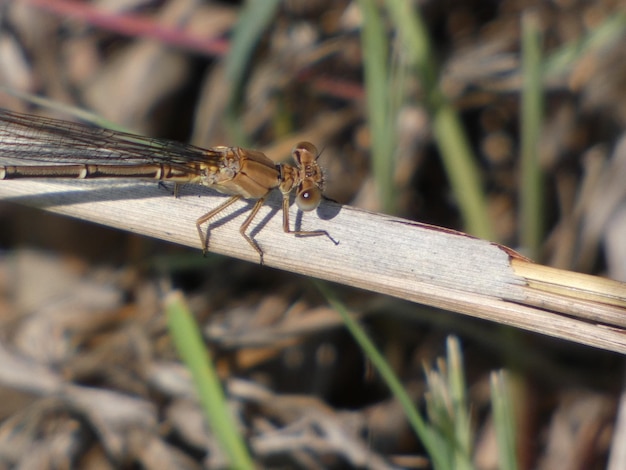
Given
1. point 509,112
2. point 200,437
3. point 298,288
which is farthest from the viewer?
point 509,112

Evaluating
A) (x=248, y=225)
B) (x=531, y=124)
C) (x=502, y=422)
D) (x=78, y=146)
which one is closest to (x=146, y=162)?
(x=78, y=146)

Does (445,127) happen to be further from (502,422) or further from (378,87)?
(502,422)

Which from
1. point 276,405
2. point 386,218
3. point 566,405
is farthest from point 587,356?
point 386,218

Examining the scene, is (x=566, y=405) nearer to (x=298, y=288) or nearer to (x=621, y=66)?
(x=298, y=288)

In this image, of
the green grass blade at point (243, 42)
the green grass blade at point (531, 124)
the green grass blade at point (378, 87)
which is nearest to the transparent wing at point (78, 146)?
the green grass blade at point (243, 42)

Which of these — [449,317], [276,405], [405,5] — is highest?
[405,5]

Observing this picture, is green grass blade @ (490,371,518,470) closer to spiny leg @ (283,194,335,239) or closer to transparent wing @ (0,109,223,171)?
spiny leg @ (283,194,335,239)

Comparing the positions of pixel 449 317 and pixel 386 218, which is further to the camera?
pixel 449 317

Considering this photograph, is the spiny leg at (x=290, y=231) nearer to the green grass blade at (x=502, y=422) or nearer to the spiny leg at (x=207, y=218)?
the spiny leg at (x=207, y=218)
